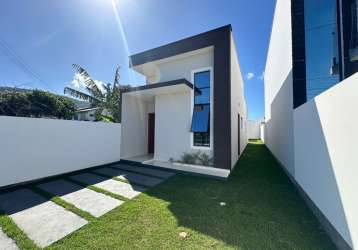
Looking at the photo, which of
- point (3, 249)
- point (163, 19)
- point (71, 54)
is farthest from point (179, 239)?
point (71, 54)

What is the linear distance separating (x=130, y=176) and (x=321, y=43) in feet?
31.1

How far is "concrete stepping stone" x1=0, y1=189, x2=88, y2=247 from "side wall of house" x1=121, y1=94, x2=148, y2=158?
510 centimetres

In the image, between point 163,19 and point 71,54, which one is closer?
point 163,19

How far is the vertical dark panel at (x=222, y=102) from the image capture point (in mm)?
6648

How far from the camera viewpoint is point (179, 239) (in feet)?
9.12

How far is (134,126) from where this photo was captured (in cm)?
1002

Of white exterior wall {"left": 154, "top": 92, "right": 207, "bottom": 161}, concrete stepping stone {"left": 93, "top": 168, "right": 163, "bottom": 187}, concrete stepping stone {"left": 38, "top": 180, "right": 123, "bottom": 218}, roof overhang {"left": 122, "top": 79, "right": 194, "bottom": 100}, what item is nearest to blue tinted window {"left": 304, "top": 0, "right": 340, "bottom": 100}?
roof overhang {"left": 122, "top": 79, "right": 194, "bottom": 100}

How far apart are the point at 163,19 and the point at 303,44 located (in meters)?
7.09

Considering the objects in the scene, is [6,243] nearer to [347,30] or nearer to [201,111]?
[201,111]

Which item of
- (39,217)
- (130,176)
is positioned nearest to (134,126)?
(130,176)

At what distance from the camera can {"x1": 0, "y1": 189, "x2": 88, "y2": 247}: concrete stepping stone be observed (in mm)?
2865

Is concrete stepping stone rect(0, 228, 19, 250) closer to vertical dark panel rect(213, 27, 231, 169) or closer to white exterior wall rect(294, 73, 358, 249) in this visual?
white exterior wall rect(294, 73, 358, 249)

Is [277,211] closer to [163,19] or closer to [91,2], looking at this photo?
[163,19]

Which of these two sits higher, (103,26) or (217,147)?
(103,26)
